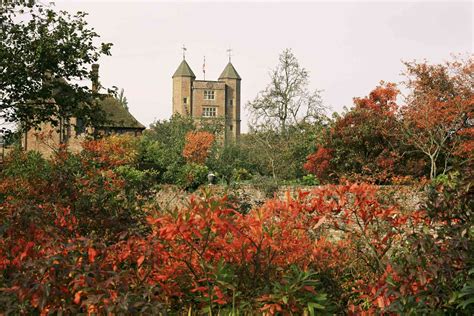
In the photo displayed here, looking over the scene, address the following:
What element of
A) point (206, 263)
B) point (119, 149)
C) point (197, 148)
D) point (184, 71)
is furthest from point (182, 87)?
point (206, 263)

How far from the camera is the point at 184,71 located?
68.2 m

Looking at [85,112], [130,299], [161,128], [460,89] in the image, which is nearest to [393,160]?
[460,89]

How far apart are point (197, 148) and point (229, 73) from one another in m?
44.4

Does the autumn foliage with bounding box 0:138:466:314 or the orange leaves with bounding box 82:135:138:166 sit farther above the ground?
the orange leaves with bounding box 82:135:138:166

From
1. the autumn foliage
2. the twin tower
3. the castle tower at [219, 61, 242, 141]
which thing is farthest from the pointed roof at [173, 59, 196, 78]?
the autumn foliage

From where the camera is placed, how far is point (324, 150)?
19.2 metres

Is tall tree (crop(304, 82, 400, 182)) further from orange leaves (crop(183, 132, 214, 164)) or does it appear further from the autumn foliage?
the autumn foliage

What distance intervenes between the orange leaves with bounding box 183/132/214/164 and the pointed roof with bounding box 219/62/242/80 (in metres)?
42.0

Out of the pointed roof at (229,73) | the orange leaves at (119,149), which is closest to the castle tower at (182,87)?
the pointed roof at (229,73)

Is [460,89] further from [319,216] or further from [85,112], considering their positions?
[319,216]

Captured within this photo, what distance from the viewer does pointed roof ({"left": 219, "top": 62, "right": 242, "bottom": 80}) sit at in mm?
70812

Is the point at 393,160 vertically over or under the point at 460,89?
under

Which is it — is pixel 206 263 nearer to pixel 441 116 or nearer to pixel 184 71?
pixel 441 116

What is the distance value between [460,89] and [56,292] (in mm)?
19509
